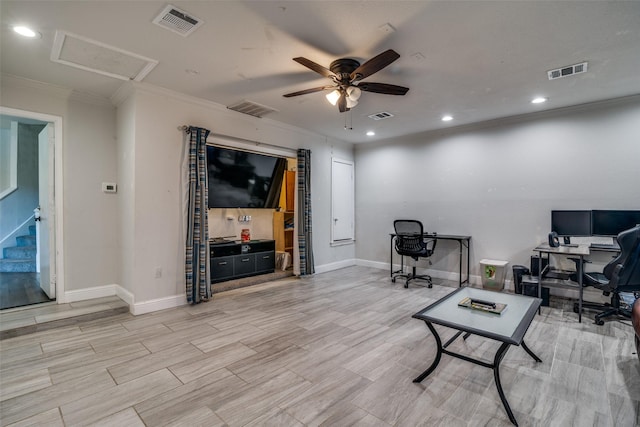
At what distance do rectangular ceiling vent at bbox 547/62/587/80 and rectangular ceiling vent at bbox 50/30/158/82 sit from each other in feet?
13.7

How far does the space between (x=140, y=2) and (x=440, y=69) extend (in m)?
2.75

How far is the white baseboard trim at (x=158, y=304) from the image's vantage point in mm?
3514

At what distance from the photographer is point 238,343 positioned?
2.77 metres

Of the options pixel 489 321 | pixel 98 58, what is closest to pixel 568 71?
pixel 489 321

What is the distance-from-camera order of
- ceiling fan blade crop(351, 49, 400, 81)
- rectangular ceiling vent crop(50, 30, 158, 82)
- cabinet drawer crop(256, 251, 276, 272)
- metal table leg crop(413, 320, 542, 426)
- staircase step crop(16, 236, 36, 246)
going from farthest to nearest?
staircase step crop(16, 236, 36, 246), cabinet drawer crop(256, 251, 276, 272), rectangular ceiling vent crop(50, 30, 158, 82), ceiling fan blade crop(351, 49, 400, 81), metal table leg crop(413, 320, 542, 426)

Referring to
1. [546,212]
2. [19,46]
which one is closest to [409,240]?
[546,212]

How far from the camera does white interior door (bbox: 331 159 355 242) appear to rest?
20.1 ft

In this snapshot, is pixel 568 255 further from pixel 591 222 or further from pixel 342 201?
pixel 342 201

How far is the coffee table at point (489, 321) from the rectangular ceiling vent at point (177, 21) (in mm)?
2851

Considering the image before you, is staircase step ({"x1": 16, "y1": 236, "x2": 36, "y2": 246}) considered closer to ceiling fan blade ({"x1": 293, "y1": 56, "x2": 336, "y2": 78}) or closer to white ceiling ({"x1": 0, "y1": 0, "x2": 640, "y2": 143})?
white ceiling ({"x1": 0, "y1": 0, "x2": 640, "y2": 143})

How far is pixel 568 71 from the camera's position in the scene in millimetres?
3066

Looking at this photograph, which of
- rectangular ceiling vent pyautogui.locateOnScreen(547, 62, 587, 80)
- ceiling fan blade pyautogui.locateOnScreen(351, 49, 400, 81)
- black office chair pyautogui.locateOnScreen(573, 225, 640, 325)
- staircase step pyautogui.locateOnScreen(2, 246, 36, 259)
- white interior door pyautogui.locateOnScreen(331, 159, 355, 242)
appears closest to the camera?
ceiling fan blade pyautogui.locateOnScreen(351, 49, 400, 81)

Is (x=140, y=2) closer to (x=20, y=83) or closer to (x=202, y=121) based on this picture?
(x=202, y=121)

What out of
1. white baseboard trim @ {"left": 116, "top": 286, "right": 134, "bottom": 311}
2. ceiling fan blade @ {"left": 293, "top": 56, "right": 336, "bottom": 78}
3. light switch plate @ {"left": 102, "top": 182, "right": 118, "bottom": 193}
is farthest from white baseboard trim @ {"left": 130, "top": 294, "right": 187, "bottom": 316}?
ceiling fan blade @ {"left": 293, "top": 56, "right": 336, "bottom": 78}
